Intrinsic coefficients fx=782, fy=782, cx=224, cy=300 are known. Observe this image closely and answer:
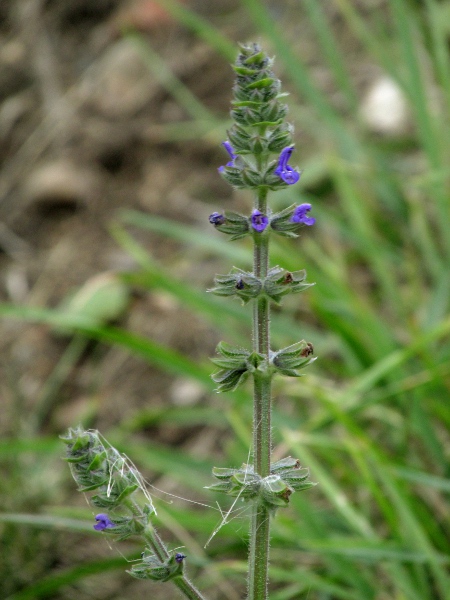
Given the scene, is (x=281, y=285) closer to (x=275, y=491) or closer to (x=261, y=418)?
(x=261, y=418)

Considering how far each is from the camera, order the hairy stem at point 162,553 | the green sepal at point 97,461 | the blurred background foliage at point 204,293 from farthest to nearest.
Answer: the blurred background foliage at point 204,293, the hairy stem at point 162,553, the green sepal at point 97,461

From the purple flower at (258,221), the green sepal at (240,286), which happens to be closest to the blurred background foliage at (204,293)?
the green sepal at (240,286)

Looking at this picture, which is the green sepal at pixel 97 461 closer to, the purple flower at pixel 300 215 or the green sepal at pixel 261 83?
the purple flower at pixel 300 215

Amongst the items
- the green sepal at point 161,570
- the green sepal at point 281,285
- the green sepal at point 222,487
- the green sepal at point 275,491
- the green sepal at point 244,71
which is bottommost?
the green sepal at point 161,570

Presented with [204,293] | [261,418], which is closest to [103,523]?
[261,418]

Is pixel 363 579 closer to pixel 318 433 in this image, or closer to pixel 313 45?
pixel 318 433

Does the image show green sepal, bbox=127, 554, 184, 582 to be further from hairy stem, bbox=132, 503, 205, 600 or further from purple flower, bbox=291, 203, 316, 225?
purple flower, bbox=291, 203, 316, 225

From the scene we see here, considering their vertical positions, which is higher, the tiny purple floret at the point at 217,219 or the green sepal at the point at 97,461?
the tiny purple floret at the point at 217,219
